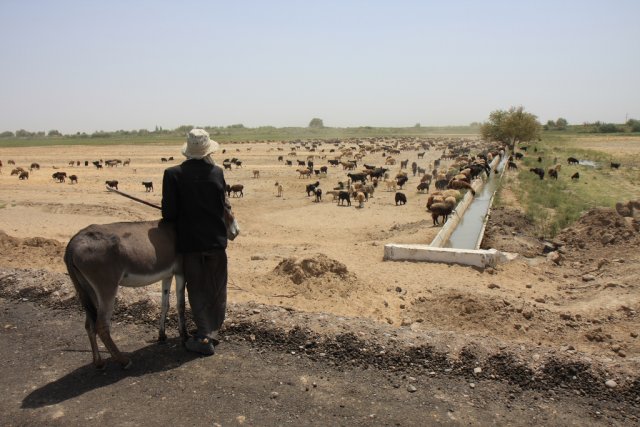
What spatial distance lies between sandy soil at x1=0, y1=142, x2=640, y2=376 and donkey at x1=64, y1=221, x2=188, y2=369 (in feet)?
6.46

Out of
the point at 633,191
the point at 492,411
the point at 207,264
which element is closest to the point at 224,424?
the point at 207,264

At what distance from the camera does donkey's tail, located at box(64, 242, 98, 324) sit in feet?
15.6

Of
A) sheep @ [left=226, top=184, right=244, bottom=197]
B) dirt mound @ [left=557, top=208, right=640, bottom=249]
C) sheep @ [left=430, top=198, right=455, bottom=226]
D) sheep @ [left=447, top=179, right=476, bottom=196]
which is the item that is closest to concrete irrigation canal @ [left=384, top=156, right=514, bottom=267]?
sheep @ [left=430, top=198, right=455, bottom=226]

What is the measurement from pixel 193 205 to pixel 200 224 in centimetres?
22

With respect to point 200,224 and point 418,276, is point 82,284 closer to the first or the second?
point 200,224

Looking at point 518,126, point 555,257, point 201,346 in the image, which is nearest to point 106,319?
point 201,346

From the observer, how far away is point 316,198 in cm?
2647

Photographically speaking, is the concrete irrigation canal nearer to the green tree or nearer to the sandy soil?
the sandy soil

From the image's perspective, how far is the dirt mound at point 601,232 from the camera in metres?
12.5

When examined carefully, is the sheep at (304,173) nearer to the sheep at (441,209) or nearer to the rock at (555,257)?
the sheep at (441,209)

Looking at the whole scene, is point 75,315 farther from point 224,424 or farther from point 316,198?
point 316,198

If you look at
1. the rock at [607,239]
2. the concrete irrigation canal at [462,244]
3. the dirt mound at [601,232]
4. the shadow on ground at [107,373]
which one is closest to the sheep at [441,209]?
the concrete irrigation canal at [462,244]

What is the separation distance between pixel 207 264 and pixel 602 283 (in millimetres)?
7954

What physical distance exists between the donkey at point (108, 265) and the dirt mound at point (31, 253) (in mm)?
5445
